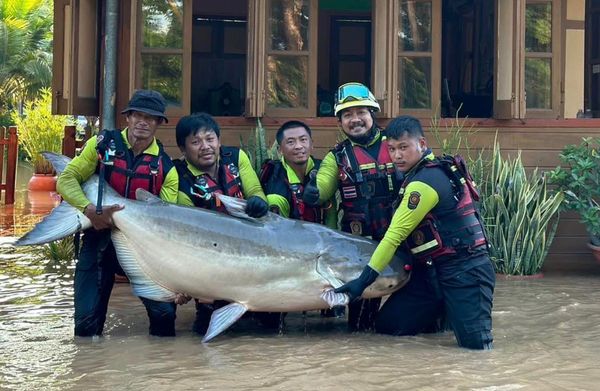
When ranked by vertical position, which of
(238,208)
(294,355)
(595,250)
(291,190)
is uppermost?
(291,190)

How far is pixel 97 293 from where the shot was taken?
Answer: 18.5 ft

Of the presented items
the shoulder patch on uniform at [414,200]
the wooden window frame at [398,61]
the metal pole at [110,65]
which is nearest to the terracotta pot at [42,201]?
the metal pole at [110,65]

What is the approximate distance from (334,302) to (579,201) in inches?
161

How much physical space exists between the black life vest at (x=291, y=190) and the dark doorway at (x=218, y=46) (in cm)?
660

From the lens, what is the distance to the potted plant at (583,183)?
27.0 ft

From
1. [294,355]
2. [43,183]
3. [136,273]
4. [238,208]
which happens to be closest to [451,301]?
[294,355]

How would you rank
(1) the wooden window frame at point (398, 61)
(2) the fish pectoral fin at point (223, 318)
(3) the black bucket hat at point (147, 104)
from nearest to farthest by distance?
(2) the fish pectoral fin at point (223, 318), (3) the black bucket hat at point (147, 104), (1) the wooden window frame at point (398, 61)

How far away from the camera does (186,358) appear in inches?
196

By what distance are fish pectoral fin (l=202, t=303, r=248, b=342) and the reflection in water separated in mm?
99

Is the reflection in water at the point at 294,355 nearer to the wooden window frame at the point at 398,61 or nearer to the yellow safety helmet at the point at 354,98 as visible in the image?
the yellow safety helmet at the point at 354,98

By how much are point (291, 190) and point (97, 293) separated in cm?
151

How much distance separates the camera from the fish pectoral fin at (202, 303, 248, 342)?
525cm

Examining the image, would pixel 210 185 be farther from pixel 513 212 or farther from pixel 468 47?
pixel 468 47

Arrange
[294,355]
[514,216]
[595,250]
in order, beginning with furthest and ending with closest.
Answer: [595,250] → [514,216] → [294,355]
